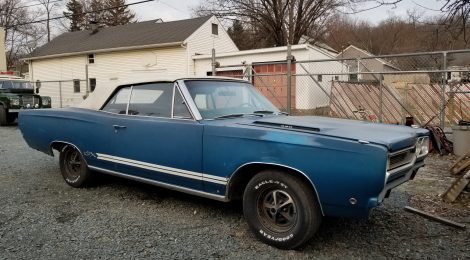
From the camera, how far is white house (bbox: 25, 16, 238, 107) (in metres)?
23.5

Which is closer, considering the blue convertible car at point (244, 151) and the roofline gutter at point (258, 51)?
the blue convertible car at point (244, 151)

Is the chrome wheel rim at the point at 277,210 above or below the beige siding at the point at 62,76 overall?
below

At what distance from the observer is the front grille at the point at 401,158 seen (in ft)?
10.9

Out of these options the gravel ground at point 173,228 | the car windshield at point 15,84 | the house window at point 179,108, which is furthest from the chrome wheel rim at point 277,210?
the car windshield at point 15,84

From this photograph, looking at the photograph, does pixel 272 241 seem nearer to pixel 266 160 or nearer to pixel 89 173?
pixel 266 160

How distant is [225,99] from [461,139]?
5.36 meters

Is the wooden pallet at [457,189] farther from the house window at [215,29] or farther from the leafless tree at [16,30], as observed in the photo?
the leafless tree at [16,30]

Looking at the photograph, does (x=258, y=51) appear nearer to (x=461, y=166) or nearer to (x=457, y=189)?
(x=461, y=166)

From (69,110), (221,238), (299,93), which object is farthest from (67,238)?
(299,93)

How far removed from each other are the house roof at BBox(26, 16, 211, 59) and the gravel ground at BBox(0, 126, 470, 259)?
18.7 meters

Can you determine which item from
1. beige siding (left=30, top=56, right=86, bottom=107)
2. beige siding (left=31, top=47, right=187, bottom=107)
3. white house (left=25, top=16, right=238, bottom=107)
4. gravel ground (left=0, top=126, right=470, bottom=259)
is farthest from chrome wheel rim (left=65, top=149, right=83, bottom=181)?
beige siding (left=30, top=56, right=86, bottom=107)

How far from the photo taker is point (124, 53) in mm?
25578

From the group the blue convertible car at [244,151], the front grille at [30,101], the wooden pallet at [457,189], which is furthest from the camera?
the front grille at [30,101]

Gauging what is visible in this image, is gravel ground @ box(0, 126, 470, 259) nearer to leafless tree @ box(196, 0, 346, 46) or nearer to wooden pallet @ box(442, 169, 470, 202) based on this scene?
wooden pallet @ box(442, 169, 470, 202)
